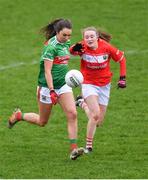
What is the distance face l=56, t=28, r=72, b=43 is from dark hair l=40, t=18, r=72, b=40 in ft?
0.16

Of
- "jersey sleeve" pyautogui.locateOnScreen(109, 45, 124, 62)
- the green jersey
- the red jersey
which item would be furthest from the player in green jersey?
"jersey sleeve" pyautogui.locateOnScreen(109, 45, 124, 62)

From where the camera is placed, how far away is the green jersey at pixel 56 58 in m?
12.3

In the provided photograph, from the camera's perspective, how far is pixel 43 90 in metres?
12.7

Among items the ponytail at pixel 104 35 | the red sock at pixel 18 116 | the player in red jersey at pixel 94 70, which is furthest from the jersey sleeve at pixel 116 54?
the red sock at pixel 18 116

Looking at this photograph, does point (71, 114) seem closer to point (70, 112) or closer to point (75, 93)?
point (70, 112)

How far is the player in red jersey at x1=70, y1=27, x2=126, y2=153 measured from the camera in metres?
12.9

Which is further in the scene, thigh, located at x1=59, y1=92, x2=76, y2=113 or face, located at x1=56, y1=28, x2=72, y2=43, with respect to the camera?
thigh, located at x1=59, y1=92, x2=76, y2=113

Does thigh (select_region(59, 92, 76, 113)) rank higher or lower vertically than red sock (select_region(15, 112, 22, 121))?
higher

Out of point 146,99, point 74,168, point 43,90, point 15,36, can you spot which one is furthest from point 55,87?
point 15,36

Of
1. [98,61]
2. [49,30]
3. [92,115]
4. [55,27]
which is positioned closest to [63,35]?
[55,27]

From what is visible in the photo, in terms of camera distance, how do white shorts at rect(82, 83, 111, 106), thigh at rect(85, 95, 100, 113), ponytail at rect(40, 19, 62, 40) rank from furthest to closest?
white shorts at rect(82, 83, 111, 106) < thigh at rect(85, 95, 100, 113) < ponytail at rect(40, 19, 62, 40)

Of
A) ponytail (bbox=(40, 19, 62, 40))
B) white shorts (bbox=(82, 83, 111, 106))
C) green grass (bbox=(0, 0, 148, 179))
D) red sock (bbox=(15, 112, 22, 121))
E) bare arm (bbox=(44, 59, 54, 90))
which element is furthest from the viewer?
red sock (bbox=(15, 112, 22, 121))

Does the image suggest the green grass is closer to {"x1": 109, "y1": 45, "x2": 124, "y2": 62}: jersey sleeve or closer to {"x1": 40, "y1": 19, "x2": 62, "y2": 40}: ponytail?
{"x1": 109, "y1": 45, "x2": 124, "y2": 62}: jersey sleeve

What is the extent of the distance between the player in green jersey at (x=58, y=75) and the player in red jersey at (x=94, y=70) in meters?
0.43
